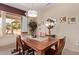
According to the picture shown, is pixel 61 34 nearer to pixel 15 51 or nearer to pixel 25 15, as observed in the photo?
pixel 25 15

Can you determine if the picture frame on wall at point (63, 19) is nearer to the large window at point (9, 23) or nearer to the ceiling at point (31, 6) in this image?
the ceiling at point (31, 6)

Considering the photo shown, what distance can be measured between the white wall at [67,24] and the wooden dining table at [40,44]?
0.14 m

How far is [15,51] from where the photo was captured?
173 centimetres

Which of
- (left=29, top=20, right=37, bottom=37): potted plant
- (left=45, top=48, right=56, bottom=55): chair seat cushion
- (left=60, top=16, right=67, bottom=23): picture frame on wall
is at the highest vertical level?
(left=60, top=16, right=67, bottom=23): picture frame on wall

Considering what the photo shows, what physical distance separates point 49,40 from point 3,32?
2.15 ft

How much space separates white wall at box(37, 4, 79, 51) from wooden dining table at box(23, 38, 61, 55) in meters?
0.14

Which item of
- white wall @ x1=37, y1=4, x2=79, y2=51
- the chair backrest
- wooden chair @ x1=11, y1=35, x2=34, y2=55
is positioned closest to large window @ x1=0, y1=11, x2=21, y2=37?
wooden chair @ x1=11, y1=35, x2=34, y2=55

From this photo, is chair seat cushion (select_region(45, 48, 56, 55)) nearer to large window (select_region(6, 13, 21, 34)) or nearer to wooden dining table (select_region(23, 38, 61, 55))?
wooden dining table (select_region(23, 38, 61, 55))

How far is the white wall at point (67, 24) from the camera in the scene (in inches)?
67.6

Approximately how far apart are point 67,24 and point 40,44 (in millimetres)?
480

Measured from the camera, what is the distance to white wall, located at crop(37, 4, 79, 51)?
1.72m

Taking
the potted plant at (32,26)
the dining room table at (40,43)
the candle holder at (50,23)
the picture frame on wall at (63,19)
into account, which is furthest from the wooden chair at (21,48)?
the picture frame on wall at (63,19)
